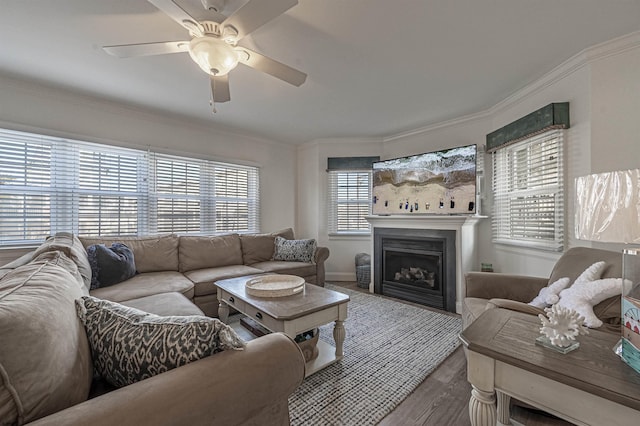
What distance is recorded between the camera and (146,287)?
235 centimetres

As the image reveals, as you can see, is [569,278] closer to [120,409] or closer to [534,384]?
[534,384]

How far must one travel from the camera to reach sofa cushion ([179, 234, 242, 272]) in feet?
→ 10.4

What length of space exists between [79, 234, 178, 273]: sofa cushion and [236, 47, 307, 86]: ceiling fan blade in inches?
93.9

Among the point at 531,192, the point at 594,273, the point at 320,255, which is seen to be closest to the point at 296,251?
the point at 320,255

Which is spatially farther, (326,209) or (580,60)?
(326,209)

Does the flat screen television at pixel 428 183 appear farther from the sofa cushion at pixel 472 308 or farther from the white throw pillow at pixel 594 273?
the white throw pillow at pixel 594 273

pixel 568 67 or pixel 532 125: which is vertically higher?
pixel 568 67

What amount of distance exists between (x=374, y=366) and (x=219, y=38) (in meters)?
2.46

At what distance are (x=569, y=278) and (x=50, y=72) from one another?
458cm

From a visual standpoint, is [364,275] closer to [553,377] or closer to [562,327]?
[562,327]

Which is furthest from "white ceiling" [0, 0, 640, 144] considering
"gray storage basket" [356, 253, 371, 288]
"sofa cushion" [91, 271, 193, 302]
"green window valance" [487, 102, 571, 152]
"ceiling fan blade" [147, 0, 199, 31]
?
"gray storage basket" [356, 253, 371, 288]

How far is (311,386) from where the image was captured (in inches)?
68.3

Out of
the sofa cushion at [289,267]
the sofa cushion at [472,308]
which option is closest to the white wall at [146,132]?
the sofa cushion at [289,267]

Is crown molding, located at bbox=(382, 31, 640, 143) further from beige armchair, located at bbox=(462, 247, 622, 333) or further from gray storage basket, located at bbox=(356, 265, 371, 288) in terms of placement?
gray storage basket, located at bbox=(356, 265, 371, 288)
